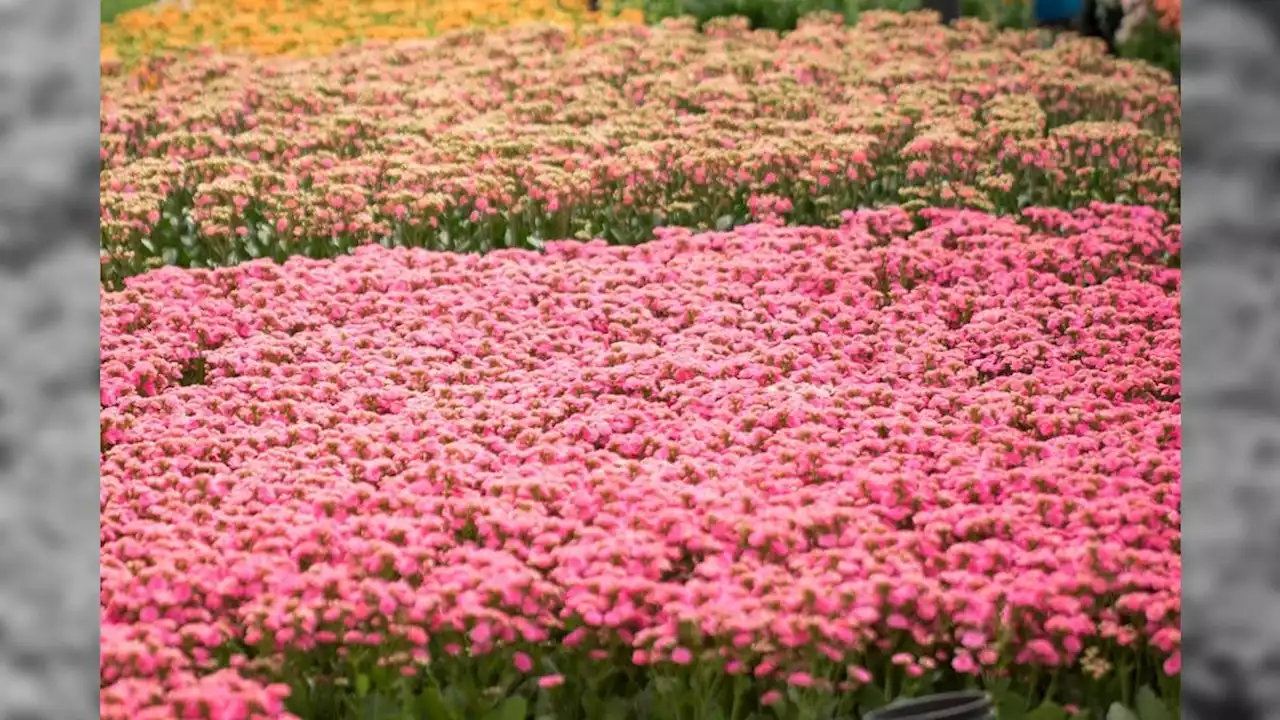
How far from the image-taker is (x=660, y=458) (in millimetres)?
2693

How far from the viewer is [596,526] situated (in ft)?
8.22

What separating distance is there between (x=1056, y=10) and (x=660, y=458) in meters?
1.95

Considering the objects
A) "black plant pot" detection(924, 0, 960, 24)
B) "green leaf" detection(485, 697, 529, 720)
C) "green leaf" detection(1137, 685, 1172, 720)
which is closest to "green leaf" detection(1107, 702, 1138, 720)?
"green leaf" detection(1137, 685, 1172, 720)

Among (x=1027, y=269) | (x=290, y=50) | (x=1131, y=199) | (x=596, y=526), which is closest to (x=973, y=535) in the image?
(x=596, y=526)

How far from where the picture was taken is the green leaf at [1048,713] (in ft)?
7.25

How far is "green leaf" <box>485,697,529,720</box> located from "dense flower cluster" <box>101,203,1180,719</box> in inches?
1.9

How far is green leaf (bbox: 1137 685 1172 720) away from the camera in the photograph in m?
2.22

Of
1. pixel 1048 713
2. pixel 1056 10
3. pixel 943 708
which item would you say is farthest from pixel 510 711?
pixel 1056 10

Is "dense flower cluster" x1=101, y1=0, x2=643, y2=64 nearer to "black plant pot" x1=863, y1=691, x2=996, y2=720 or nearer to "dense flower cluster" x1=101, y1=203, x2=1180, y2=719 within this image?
"dense flower cluster" x1=101, y1=203, x2=1180, y2=719

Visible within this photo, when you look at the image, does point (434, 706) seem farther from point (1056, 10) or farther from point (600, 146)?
point (1056, 10)
